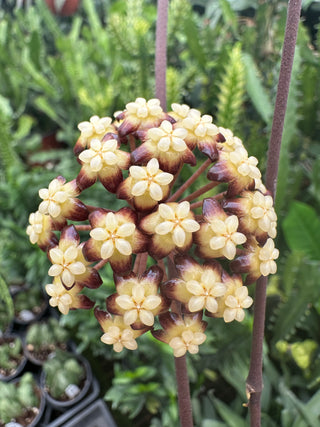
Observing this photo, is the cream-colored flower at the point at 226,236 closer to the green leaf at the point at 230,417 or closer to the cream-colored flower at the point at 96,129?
the cream-colored flower at the point at 96,129

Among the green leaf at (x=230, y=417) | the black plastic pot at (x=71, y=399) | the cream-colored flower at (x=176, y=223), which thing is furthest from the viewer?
the black plastic pot at (x=71, y=399)

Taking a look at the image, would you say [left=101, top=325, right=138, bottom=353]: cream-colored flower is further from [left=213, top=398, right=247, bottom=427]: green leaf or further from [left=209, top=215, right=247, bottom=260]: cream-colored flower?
[left=213, top=398, right=247, bottom=427]: green leaf

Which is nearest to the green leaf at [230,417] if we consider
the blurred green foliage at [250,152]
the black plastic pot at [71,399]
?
the blurred green foliage at [250,152]

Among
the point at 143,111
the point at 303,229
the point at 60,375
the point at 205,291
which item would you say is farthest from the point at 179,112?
the point at 60,375

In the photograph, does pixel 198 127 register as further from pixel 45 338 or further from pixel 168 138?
pixel 45 338

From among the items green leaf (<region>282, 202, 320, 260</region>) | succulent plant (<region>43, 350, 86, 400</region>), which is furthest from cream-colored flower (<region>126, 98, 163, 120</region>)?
succulent plant (<region>43, 350, 86, 400</region>)

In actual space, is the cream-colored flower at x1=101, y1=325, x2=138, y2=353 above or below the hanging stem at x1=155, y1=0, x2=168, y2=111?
below

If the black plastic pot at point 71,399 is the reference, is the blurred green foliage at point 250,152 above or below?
above
